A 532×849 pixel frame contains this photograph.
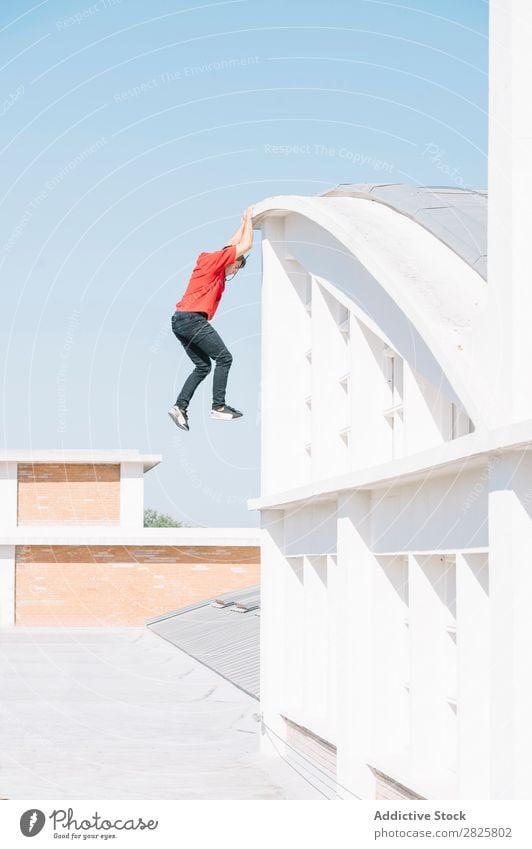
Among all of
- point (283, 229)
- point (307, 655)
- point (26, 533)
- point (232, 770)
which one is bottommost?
point (232, 770)

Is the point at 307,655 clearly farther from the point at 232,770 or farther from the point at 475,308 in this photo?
the point at 475,308

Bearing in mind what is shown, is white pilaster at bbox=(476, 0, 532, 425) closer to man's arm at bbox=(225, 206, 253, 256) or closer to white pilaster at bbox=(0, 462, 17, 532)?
man's arm at bbox=(225, 206, 253, 256)

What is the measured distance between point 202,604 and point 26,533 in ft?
21.5

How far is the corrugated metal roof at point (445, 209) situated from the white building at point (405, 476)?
0.03 meters

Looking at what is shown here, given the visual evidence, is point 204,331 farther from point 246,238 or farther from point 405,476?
point 405,476

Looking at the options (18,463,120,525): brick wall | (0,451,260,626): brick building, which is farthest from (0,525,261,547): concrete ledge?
(18,463,120,525): brick wall

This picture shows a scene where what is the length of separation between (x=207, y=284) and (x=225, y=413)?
3.54ft

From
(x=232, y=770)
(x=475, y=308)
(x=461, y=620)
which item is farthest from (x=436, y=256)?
(x=232, y=770)

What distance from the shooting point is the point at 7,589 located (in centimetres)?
3844

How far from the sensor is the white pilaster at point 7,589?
1511 inches

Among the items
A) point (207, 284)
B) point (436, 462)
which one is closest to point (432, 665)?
point (436, 462)

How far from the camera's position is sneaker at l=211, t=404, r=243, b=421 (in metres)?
9.73

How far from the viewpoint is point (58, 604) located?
126 ft

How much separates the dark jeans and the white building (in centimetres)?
143
